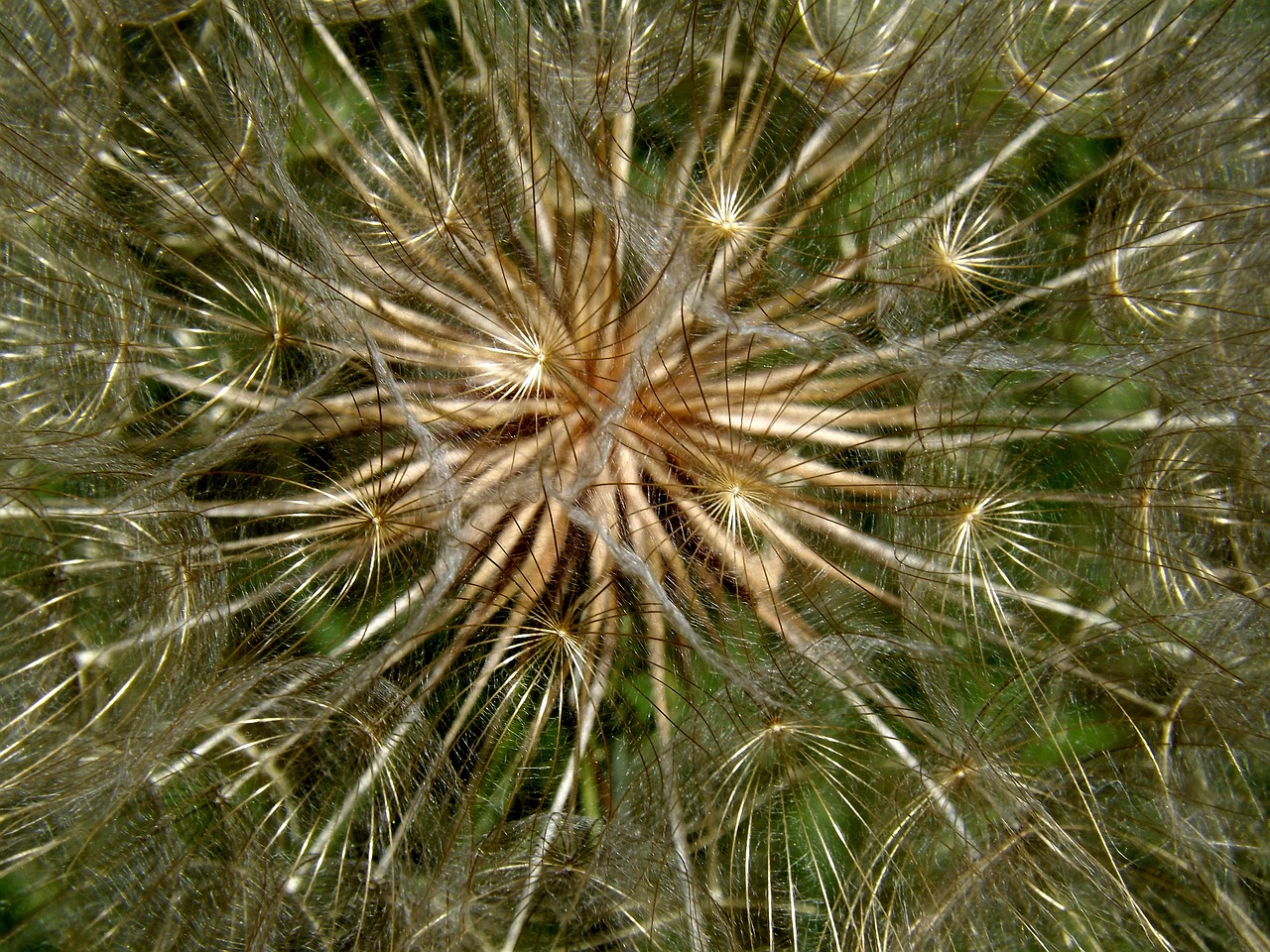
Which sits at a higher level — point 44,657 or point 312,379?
point 312,379

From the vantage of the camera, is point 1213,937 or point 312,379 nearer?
point 312,379

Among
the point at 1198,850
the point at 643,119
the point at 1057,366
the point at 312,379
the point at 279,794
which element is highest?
the point at 643,119

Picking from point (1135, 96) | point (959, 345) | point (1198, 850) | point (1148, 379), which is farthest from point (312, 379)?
point (1198, 850)

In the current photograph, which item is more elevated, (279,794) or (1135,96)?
(1135,96)

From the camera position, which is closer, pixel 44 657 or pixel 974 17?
pixel 974 17

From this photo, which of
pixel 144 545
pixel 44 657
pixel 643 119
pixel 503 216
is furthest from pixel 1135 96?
pixel 44 657

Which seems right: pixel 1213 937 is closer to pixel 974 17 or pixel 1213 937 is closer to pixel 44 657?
pixel 974 17

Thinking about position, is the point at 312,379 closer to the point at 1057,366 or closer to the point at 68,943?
the point at 68,943

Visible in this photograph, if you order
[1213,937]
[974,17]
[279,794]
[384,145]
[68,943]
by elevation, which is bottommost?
[68,943]
